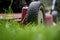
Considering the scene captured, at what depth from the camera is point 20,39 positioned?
1.47m

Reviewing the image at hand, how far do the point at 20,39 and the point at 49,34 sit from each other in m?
0.15

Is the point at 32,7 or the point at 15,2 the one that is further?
the point at 15,2

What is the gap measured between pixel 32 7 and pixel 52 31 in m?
2.92

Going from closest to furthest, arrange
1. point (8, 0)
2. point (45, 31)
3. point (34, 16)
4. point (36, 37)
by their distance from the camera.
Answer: point (36, 37), point (45, 31), point (34, 16), point (8, 0)

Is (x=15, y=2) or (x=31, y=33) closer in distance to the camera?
(x=31, y=33)

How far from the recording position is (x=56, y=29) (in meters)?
1.50

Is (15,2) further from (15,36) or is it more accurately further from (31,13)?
(15,36)

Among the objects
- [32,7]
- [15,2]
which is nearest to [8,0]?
[15,2]

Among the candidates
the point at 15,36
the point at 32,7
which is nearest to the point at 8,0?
the point at 32,7

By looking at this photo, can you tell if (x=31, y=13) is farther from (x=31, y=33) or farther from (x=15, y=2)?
(x=31, y=33)

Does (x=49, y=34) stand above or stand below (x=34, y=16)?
above

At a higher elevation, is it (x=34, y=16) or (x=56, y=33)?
(x=56, y=33)

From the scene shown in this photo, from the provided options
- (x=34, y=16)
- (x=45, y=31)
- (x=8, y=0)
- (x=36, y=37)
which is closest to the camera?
(x=36, y=37)

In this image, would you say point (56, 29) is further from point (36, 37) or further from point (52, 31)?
point (36, 37)
